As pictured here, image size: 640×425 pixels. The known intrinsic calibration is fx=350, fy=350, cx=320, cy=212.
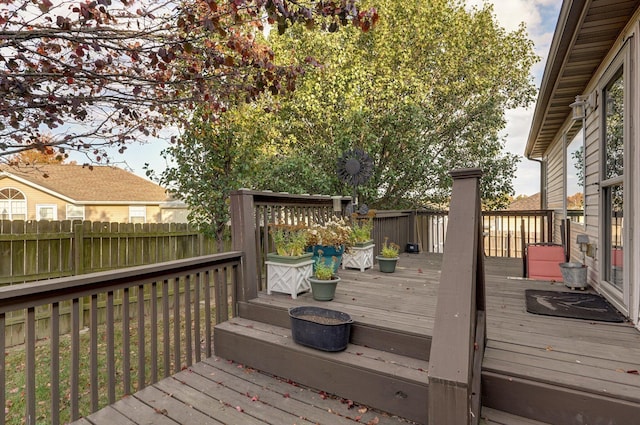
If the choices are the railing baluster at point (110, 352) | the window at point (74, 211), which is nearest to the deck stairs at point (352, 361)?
the railing baluster at point (110, 352)

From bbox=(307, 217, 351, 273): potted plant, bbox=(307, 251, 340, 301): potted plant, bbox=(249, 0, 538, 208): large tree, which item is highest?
bbox=(249, 0, 538, 208): large tree

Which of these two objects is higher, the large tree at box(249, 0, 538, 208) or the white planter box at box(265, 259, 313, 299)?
the large tree at box(249, 0, 538, 208)

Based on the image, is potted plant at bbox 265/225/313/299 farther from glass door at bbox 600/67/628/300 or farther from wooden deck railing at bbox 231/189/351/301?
glass door at bbox 600/67/628/300

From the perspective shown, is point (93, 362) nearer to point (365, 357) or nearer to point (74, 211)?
point (365, 357)

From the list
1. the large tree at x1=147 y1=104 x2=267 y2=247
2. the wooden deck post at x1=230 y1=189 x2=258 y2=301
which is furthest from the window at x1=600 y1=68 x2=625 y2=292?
the large tree at x1=147 y1=104 x2=267 y2=247

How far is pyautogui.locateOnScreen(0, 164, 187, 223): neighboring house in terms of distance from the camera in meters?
12.5

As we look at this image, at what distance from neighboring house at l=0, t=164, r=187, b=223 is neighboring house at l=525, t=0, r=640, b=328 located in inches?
442

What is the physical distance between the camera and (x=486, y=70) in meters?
11.4

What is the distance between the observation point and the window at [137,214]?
13871 millimetres

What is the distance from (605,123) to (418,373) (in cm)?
323

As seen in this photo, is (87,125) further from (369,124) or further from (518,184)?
(518,184)

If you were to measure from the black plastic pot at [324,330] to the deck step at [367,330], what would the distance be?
0.13 meters

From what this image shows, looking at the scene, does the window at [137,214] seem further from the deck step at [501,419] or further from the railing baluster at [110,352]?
the deck step at [501,419]

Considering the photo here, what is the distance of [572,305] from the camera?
3.18 metres
